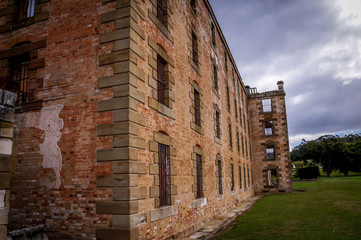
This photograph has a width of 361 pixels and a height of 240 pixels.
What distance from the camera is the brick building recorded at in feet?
22.3

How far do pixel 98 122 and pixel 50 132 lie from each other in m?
1.70

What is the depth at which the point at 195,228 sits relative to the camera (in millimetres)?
10609

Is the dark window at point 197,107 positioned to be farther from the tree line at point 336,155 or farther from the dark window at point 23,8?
the tree line at point 336,155

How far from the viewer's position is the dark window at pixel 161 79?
9266 millimetres

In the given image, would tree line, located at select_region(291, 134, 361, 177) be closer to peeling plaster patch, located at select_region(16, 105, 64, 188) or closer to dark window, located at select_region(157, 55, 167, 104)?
dark window, located at select_region(157, 55, 167, 104)

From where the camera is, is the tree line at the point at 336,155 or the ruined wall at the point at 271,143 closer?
the ruined wall at the point at 271,143

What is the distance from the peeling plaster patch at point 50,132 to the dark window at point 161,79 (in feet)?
10.2

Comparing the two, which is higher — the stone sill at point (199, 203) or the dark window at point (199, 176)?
the dark window at point (199, 176)

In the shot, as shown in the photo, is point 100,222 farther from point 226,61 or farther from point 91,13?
point 226,61

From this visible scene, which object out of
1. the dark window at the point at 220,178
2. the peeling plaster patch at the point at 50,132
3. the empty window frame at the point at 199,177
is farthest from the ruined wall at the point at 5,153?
the dark window at the point at 220,178

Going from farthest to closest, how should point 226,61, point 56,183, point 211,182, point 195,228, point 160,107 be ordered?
point 226,61, point 211,182, point 195,228, point 160,107, point 56,183

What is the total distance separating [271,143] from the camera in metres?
31.6

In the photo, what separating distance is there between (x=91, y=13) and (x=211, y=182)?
9.03m

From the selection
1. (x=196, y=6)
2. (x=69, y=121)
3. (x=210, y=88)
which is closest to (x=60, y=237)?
(x=69, y=121)
